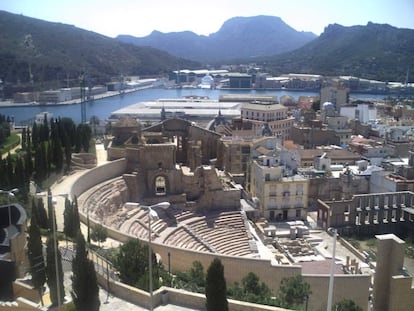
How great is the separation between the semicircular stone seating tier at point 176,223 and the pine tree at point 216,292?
13309 mm

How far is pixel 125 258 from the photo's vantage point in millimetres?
17219

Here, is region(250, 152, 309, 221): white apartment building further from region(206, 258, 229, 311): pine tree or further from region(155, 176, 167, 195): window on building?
region(206, 258, 229, 311): pine tree

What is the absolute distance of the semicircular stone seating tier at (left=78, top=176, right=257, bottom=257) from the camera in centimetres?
2778

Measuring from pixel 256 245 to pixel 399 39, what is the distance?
15577 cm

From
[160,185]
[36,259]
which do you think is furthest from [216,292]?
[160,185]

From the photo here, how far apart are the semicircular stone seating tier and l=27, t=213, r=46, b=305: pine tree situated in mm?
9995

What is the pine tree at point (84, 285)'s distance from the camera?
13266 mm

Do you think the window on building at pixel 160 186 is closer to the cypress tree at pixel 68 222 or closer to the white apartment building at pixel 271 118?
the cypress tree at pixel 68 222

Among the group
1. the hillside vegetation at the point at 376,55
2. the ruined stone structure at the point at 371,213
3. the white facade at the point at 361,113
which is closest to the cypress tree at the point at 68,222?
the ruined stone structure at the point at 371,213

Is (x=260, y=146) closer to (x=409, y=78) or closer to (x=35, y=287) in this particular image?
(x=35, y=287)

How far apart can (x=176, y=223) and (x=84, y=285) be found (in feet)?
57.5

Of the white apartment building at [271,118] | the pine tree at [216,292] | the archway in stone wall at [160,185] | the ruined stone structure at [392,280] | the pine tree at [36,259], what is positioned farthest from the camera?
the white apartment building at [271,118]

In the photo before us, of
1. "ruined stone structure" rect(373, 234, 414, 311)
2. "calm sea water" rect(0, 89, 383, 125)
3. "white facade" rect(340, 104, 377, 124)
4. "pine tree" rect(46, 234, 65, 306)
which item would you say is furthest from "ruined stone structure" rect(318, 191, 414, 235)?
"calm sea water" rect(0, 89, 383, 125)

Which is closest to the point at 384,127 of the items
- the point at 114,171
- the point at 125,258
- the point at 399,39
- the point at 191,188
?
the point at 191,188
